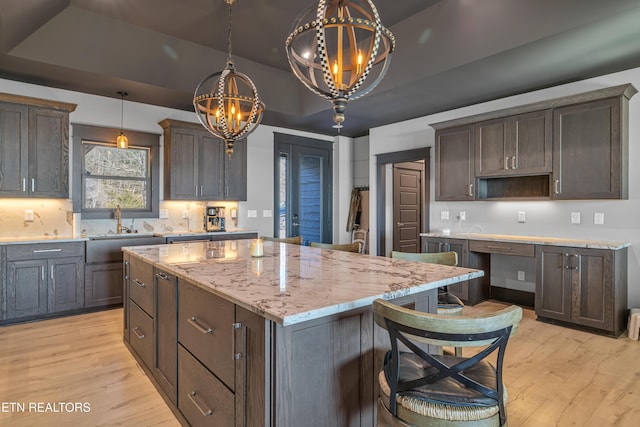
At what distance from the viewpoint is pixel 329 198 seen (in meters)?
7.18

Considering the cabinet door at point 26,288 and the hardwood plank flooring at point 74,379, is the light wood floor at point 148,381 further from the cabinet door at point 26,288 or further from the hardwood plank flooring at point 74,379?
the cabinet door at point 26,288

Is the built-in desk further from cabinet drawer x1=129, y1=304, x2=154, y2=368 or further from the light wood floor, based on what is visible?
cabinet drawer x1=129, y1=304, x2=154, y2=368

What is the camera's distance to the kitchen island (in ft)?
4.28

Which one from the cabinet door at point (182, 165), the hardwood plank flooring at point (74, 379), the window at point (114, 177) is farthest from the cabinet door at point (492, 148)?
the window at point (114, 177)

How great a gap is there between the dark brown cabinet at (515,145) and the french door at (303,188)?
10.4 ft

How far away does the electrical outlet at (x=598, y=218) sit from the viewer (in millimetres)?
3893

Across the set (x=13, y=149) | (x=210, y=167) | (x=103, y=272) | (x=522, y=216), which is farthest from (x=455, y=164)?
(x=13, y=149)

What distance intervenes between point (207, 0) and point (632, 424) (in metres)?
4.63

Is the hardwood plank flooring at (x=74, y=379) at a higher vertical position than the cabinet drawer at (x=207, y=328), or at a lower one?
lower

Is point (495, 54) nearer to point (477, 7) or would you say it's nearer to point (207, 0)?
point (477, 7)

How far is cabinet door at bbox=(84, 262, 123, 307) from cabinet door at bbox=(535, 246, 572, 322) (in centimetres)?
496

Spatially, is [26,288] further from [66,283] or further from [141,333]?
[141,333]

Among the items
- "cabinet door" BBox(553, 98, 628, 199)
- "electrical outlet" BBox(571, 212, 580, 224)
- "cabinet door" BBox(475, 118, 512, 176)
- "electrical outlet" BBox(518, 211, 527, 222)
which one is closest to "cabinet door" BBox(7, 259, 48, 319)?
"cabinet door" BBox(475, 118, 512, 176)

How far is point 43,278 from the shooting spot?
397 centimetres
